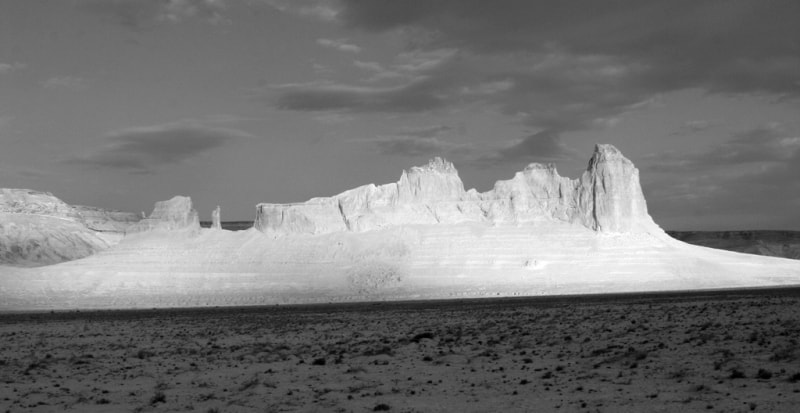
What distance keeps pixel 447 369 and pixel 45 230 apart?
153 metres

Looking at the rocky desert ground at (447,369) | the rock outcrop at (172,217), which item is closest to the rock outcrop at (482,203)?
the rock outcrop at (172,217)

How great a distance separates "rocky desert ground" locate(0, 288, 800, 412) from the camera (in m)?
16.3

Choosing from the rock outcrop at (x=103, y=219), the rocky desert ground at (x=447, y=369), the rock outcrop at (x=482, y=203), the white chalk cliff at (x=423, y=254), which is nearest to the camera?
Result: the rocky desert ground at (x=447, y=369)

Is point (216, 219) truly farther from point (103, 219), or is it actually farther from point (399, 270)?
point (103, 219)

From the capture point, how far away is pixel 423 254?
320 feet

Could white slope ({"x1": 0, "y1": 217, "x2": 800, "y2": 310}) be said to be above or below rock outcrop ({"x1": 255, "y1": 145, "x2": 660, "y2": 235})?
below

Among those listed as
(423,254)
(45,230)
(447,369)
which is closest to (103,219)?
(45,230)

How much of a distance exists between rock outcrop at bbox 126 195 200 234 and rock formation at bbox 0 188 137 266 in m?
41.0

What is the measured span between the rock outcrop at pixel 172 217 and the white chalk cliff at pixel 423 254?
2.91 metres

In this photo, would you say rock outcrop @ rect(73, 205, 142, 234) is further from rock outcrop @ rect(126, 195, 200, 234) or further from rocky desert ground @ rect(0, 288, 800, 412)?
rocky desert ground @ rect(0, 288, 800, 412)

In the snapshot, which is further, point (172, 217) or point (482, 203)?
point (172, 217)

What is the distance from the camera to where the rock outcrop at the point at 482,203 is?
10181 cm

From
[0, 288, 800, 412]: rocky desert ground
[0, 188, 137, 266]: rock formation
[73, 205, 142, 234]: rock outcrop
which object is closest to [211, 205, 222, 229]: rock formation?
[0, 188, 137, 266]: rock formation

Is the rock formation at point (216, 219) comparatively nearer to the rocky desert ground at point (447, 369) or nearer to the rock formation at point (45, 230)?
the rock formation at point (45, 230)
